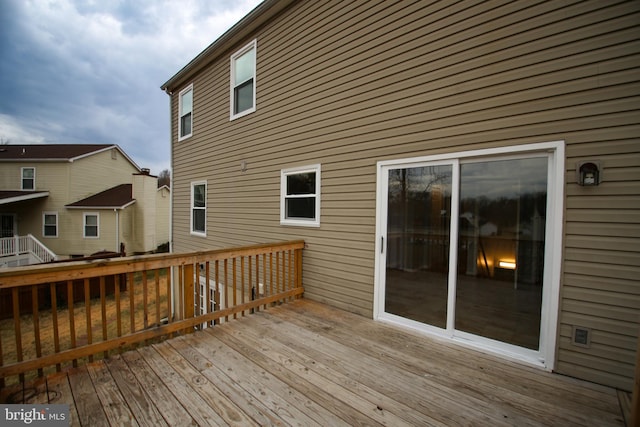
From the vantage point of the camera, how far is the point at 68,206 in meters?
15.0

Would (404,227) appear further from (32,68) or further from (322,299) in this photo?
(32,68)

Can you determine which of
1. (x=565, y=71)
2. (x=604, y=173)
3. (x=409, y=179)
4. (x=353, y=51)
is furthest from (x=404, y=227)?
(x=353, y=51)

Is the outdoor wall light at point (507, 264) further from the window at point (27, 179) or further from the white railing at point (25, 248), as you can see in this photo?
the window at point (27, 179)

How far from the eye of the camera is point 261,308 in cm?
390

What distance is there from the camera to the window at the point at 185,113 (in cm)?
769

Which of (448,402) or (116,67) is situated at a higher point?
(116,67)

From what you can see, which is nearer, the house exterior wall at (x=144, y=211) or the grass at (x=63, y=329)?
the grass at (x=63, y=329)

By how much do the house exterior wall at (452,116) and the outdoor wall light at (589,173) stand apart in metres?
0.05

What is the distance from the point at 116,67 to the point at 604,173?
36509 mm

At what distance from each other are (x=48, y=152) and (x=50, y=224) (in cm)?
461

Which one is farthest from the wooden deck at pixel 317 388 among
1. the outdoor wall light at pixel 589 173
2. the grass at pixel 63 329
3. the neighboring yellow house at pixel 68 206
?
the neighboring yellow house at pixel 68 206

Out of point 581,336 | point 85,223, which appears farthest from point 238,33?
point 85,223

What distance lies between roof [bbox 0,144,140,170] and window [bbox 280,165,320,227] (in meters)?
17.1

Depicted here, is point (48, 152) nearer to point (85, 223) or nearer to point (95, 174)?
point (95, 174)
